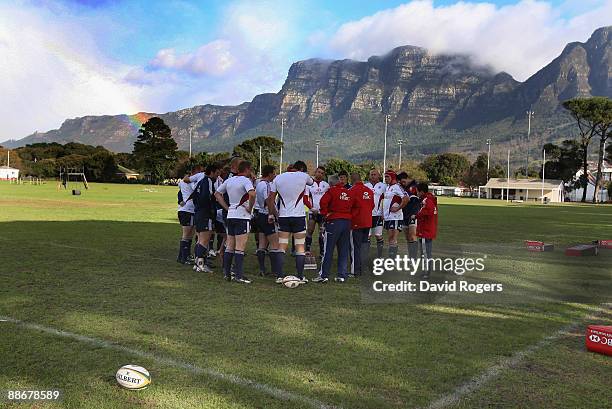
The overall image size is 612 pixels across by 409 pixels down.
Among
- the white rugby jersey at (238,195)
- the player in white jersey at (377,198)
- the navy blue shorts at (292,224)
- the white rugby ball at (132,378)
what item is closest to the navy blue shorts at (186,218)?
the white rugby jersey at (238,195)

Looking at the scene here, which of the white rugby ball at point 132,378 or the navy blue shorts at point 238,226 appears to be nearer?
the white rugby ball at point 132,378

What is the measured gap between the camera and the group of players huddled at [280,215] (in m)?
8.91

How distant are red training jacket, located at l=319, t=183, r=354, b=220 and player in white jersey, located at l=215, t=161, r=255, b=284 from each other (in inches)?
52.7

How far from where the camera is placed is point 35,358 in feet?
16.1

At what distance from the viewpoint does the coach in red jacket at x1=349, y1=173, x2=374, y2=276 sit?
9.60 meters

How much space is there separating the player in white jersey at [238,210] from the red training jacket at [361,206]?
192cm

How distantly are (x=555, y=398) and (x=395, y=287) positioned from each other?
4531 mm

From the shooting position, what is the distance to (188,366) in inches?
190

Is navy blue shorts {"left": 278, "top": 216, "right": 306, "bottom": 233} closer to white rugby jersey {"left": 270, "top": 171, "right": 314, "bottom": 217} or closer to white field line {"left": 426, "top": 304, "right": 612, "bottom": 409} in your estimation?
white rugby jersey {"left": 270, "top": 171, "right": 314, "bottom": 217}

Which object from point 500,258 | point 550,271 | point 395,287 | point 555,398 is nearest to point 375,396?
point 555,398

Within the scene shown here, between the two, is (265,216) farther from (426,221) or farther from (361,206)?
(426,221)

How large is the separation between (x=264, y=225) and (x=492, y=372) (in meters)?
5.47

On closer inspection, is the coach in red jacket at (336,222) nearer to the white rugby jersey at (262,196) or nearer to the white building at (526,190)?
the white rugby jersey at (262,196)

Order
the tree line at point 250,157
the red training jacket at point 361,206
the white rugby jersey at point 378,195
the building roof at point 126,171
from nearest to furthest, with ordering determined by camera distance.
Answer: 1. the red training jacket at point 361,206
2. the white rugby jersey at point 378,195
3. the tree line at point 250,157
4. the building roof at point 126,171
